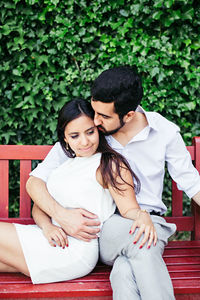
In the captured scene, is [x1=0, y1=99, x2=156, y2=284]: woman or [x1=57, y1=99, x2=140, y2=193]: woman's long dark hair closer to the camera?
[x1=0, y1=99, x2=156, y2=284]: woman

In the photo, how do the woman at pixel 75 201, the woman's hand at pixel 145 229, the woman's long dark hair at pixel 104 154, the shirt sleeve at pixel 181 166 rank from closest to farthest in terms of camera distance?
the woman's hand at pixel 145 229 < the woman at pixel 75 201 < the woman's long dark hair at pixel 104 154 < the shirt sleeve at pixel 181 166

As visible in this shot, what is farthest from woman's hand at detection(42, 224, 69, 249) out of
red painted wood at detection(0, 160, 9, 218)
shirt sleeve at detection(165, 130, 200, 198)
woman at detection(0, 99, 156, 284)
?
shirt sleeve at detection(165, 130, 200, 198)

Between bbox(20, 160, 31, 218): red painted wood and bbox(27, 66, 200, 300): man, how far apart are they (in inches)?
10.8

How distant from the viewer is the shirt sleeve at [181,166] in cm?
258

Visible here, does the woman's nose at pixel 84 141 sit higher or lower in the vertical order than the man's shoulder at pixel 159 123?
lower

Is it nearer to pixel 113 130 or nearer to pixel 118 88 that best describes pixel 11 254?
pixel 113 130

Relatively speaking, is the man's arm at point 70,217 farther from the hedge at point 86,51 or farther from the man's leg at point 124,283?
the hedge at point 86,51

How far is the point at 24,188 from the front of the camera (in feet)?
9.64

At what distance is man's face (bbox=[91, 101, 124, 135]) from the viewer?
7.59ft

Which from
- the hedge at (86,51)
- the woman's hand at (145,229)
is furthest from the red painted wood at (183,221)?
the hedge at (86,51)

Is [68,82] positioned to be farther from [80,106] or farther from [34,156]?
[80,106]

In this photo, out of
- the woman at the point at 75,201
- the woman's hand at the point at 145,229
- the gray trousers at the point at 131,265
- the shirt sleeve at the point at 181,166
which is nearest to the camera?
the gray trousers at the point at 131,265

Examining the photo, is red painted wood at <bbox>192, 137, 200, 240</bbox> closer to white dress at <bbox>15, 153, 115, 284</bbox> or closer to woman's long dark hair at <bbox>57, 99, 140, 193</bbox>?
woman's long dark hair at <bbox>57, 99, 140, 193</bbox>

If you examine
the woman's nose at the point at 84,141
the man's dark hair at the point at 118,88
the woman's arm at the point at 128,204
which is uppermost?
the man's dark hair at the point at 118,88
